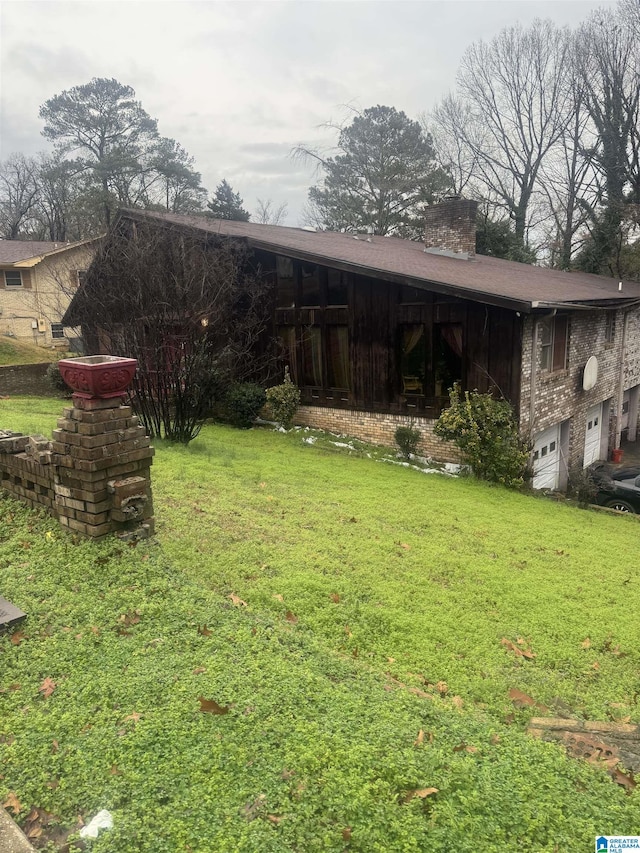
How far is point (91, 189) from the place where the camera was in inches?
1401

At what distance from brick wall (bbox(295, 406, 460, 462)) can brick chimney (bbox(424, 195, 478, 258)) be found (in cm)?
826

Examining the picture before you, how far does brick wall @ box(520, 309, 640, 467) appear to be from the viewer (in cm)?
1226

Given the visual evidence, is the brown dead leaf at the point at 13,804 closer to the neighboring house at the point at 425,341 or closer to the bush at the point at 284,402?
the neighboring house at the point at 425,341

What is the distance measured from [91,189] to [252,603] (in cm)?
3782

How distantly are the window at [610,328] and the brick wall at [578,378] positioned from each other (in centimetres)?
15

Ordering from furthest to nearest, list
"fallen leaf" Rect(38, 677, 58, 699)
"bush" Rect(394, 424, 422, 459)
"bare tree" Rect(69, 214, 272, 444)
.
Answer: "bush" Rect(394, 424, 422, 459) < "bare tree" Rect(69, 214, 272, 444) < "fallen leaf" Rect(38, 677, 58, 699)

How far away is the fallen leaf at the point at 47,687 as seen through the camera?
3.29 m

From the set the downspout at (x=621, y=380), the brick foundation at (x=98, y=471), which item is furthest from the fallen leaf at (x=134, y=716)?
the downspout at (x=621, y=380)

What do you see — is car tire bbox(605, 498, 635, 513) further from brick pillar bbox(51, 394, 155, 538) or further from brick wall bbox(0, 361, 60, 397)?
brick wall bbox(0, 361, 60, 397)

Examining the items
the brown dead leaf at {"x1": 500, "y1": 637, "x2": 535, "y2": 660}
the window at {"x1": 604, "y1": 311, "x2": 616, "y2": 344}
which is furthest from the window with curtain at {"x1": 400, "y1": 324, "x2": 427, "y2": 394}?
the brown dead leaf at {"x1": 500, "y1": 637, "x2": 535, "y2": 660}

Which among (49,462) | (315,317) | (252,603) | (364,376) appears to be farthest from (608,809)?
(315,317)

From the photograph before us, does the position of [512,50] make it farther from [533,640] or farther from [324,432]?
[533,640]

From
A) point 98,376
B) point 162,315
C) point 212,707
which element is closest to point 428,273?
point 162,315

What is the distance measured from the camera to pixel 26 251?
2877cm
